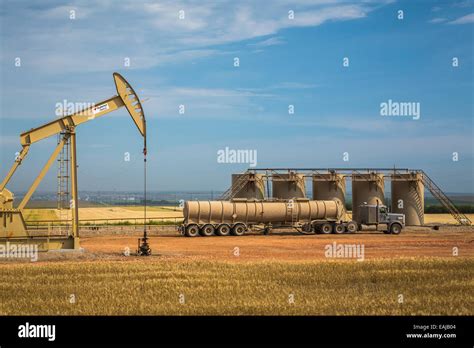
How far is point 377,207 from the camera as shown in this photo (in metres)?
45.0

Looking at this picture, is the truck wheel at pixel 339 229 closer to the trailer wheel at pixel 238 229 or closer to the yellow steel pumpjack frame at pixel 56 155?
the trailer wheel at pixel 238 229

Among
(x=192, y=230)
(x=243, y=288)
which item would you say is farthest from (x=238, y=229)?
Answer: (x=243, y=288)

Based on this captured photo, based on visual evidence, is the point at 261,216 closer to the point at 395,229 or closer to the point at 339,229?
the point at 339,229

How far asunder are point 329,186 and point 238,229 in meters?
9.06

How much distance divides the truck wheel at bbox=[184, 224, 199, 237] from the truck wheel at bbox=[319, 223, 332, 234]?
853 centimetres

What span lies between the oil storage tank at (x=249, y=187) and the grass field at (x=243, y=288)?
78.2 ft

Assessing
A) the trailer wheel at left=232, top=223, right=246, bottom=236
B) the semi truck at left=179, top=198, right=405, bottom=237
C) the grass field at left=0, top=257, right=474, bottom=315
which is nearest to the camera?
the grass field at left=0, top=257, right=474, bottom=315

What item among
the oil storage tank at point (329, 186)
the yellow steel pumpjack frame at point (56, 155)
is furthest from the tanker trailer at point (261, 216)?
the yellow steel pumpjack frame at point (56, 155)

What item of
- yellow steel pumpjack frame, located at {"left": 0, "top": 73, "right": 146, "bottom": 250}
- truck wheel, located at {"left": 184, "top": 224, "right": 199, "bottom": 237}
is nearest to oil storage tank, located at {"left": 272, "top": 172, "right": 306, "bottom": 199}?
truck wheel, located at {"left": 184, "top": 224, "right": 199, "bottom": 237}

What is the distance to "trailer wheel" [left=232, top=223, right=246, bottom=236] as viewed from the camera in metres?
42.8

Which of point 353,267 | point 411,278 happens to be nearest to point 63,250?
point 353,267

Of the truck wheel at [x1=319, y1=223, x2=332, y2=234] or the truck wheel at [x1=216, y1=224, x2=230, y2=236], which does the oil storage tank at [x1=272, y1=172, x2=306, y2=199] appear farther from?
the truck wheel at [x1=216, y1=224, x2=230, y2=236]

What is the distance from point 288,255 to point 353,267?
7.53m

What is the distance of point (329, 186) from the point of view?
1907 inches
